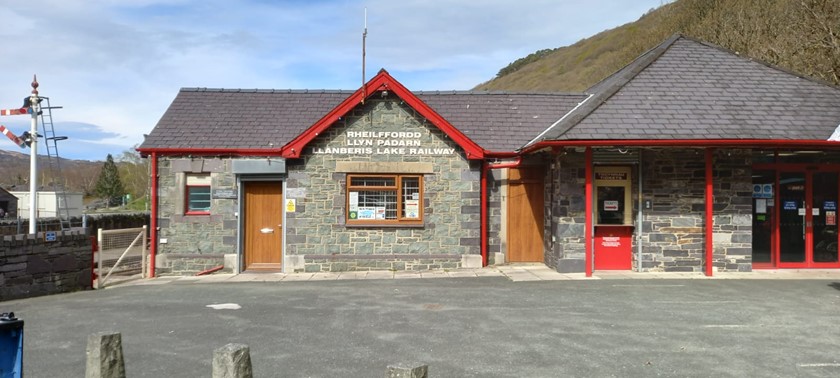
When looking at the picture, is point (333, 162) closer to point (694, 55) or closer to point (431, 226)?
point (431, 226)

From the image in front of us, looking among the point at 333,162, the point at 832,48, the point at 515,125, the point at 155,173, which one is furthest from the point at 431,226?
the point at 832,48

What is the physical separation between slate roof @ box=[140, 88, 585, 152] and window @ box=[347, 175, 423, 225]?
2.15m

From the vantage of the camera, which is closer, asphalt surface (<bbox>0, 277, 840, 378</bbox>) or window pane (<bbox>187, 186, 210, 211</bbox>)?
asphalt surface (<bbox>0, 277, 840, 378</bbox>)

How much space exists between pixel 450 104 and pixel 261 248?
6.47 m

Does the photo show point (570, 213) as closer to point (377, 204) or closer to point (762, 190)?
point (762, 190)

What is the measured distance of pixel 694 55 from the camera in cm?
1423

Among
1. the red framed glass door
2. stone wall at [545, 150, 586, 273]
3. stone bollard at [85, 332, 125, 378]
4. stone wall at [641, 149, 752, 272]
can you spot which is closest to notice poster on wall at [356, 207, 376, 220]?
stone wall at [545, 150, 586, 273]

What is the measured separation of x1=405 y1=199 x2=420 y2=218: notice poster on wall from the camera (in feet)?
43.4

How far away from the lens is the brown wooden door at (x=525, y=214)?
1385cm

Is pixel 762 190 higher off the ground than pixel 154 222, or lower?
higher

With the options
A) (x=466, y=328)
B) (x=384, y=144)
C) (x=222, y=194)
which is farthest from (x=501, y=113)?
(x=466, y=328)

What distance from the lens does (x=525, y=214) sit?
13.9 metres

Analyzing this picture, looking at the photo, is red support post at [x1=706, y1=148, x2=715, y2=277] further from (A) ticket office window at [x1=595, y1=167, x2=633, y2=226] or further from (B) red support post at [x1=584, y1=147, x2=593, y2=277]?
(B) red support post at [x1=584, y1=147, x2=593, y2=277]

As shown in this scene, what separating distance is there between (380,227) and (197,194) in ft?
14.9
